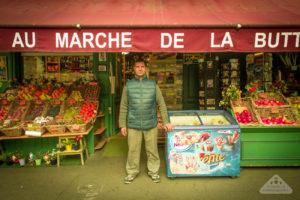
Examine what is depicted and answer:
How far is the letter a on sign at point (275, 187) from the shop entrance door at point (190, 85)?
4.12 meters

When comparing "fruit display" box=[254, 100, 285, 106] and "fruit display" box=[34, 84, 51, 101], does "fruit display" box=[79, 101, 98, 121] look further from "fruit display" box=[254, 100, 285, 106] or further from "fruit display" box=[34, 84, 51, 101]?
"fruit display" box=[254, 100, 285, 106]

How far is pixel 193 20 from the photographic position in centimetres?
332

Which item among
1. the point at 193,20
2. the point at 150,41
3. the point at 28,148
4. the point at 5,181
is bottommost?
the point at 5,181

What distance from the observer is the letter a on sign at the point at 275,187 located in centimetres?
365

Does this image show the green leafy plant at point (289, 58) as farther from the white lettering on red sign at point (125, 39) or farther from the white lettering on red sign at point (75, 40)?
the white lettering on red sign at point (75, 40)

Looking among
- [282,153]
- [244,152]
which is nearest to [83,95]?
[244,152]

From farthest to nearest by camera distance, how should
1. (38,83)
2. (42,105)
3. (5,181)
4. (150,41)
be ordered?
(38,83), (42,105), (5,181), (150,41)

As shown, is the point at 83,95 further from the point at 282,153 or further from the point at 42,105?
the point at 282,153

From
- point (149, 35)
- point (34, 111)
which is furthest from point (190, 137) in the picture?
point (34, 111)

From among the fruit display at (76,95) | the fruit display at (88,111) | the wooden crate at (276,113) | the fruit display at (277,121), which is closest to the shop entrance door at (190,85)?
the wooden crate at (276,113)

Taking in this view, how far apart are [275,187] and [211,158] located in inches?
50.8

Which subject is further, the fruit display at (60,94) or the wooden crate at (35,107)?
the fruit display at (60,94)

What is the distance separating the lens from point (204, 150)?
12.8 feet

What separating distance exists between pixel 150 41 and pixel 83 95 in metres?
3.20
